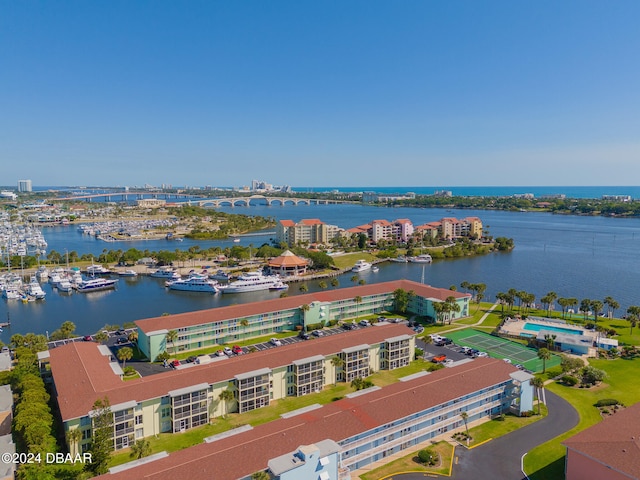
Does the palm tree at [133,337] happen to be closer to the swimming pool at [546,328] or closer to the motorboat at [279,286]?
the motorboat at [279,286]

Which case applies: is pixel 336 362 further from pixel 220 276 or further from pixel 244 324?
pixel 220 276

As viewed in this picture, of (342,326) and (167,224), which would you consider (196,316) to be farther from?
(167,224)

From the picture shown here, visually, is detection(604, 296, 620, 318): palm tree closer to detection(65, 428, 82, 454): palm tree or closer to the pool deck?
the pool deck

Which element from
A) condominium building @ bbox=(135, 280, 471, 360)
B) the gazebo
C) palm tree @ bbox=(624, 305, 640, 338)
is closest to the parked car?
condominium building @ bbox=(135, 280, 471, 360)

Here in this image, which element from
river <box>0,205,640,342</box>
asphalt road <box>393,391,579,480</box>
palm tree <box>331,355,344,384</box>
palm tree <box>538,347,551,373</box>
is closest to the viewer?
asphalt road <box>393,391,579,480</box>

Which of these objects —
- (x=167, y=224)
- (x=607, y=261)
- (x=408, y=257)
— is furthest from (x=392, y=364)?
(x=167, y=224)

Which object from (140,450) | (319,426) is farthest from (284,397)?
(140,450)
